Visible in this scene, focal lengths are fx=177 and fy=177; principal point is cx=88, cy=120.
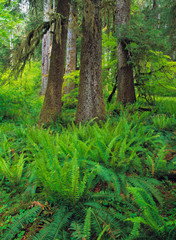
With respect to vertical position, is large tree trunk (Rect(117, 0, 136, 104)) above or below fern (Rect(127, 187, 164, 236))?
above

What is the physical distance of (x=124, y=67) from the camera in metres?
7.57

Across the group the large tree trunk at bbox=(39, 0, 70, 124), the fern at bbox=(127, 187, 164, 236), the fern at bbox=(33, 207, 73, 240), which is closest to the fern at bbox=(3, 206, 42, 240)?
the fern at bbox=(33, 207, 73, 240)

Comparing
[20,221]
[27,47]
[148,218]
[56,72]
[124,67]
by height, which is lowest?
[20,221]

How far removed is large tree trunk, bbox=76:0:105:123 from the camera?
481 centimetres

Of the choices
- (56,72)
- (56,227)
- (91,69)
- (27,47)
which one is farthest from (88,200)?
(27,47)

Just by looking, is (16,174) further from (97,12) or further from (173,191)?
(97,12)

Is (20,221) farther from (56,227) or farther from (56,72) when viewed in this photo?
(56,72)

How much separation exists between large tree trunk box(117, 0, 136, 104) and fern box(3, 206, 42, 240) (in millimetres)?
6189

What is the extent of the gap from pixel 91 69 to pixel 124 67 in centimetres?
313

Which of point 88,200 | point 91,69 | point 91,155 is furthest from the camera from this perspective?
point 91,69

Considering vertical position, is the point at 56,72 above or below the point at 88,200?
above

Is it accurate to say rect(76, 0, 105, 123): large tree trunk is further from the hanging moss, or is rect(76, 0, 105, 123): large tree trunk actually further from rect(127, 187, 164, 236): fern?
rect(127, 187, 164, 236): fern

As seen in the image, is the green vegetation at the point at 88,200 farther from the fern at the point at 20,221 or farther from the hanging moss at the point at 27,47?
the hanging moss at the point at 27,47

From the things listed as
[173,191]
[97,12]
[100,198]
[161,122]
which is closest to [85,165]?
[100,198]
